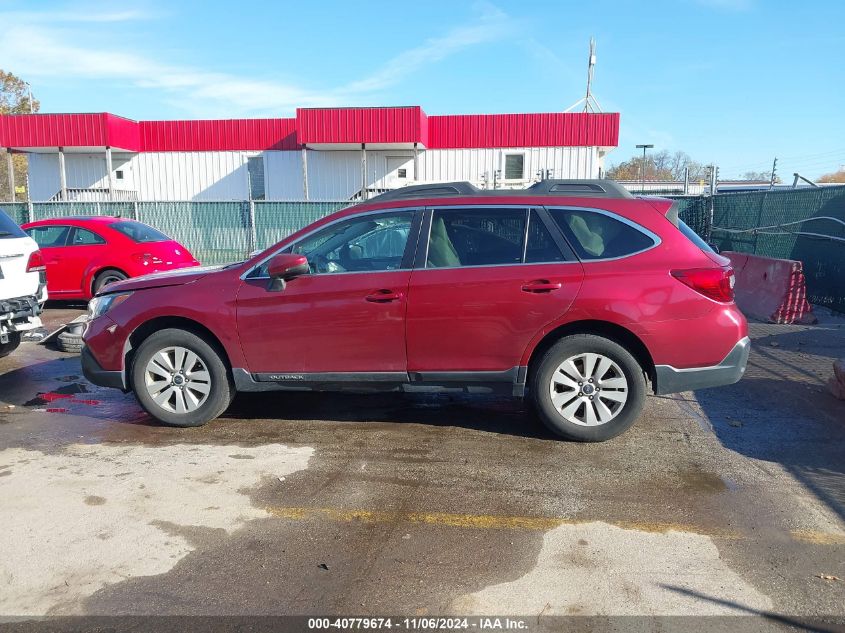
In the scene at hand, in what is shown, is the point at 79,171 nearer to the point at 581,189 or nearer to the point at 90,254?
the point at 90,254

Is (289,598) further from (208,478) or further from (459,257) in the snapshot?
(459,257)

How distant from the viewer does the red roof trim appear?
2406cm

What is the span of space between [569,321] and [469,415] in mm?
1378

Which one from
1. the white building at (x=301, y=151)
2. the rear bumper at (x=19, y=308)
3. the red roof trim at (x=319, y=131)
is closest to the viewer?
the rear bumper at (x=19, y=308)

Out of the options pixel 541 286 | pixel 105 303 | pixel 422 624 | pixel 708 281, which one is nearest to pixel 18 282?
pixel 105 303

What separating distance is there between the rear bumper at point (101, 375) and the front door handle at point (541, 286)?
3328 millimetres

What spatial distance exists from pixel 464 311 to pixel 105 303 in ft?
9.87

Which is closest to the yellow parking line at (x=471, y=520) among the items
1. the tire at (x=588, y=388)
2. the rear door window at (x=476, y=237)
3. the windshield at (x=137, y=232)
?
the tire at (x=588, y=388)

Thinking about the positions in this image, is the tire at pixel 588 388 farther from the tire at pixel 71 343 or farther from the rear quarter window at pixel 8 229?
the tire at pixel 71 343

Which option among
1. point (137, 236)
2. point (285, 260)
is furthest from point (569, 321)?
point (137, 236)

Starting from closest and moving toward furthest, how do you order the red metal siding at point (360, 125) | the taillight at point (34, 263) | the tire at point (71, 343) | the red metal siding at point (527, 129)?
1. the taillight at point (34, 263)
2. the tire at point (71, 343)
3. the red metal siding at point (360, 125)
4. the red metal siding at point (527, 129)

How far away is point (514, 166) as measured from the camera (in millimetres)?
26031

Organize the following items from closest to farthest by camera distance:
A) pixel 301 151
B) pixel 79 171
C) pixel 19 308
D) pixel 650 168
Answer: pixel 19 308 → pixel 301 151 → pixel 79 171 → pixel 650 168

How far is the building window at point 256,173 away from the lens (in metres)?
27.3
